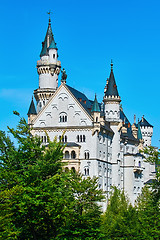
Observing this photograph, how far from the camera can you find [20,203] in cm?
4950

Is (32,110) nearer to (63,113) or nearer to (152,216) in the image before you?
(63,113)

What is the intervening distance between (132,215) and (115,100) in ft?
153

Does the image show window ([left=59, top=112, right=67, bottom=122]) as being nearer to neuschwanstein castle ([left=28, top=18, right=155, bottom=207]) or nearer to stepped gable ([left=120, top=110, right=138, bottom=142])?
neuschwanstein castle ([left=28, top=18, right=155, bottom=207])

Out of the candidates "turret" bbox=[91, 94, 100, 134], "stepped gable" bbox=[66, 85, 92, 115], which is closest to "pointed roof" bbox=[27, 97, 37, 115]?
"stepped gable" bbox=[66, 85, 92, 115]

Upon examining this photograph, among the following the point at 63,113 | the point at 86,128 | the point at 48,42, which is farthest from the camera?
the point at 48,42

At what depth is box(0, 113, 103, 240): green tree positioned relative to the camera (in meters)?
49.2

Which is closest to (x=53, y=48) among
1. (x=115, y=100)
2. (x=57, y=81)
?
(x=57, y=81)

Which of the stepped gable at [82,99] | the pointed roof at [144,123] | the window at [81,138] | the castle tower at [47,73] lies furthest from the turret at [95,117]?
the pointed roof at [144,123]

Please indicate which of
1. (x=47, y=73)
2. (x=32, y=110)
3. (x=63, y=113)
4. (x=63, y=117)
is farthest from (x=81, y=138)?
(x=47, y=73)

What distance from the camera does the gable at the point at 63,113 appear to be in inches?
4003

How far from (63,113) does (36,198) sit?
5355 centimetres

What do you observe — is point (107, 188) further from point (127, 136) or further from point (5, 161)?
point (5, 161)

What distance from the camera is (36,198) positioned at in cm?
5022

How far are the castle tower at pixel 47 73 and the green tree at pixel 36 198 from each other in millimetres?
52095
